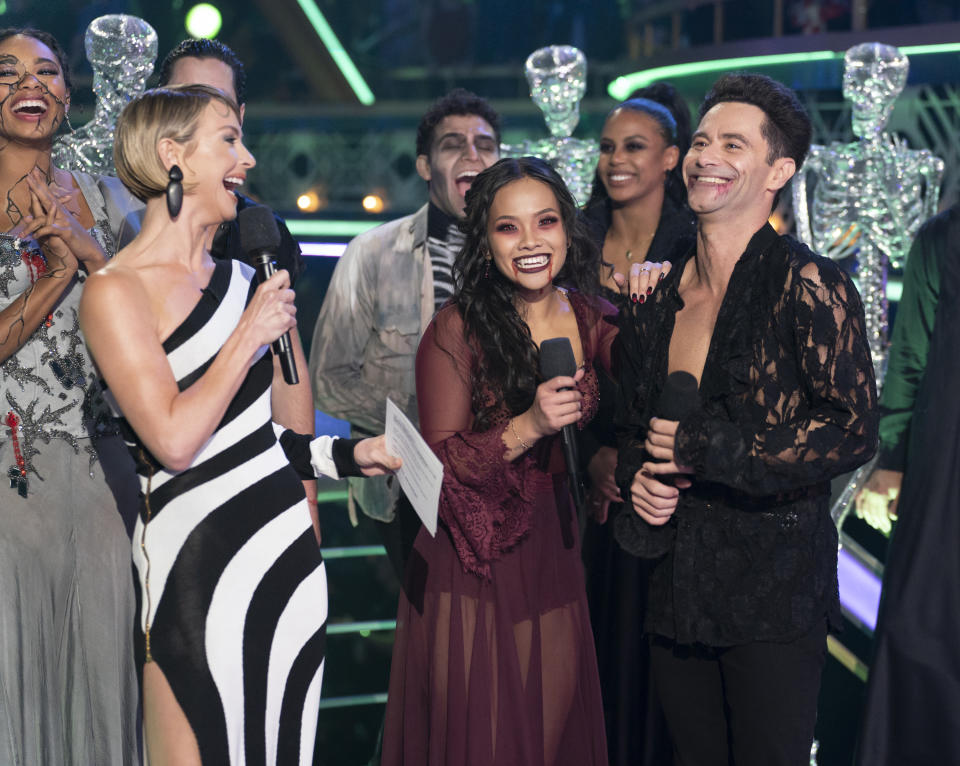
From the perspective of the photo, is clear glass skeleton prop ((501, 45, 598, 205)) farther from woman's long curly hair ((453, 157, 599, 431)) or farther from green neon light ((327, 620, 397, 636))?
green neon light ((327, 620, 397, 636))

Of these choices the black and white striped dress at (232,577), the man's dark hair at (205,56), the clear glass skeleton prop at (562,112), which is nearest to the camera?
the black and white striped dress at (232,577)

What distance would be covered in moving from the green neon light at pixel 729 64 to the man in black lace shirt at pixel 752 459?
4131 mm

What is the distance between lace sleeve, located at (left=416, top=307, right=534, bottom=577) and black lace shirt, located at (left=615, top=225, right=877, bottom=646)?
0.74 feet

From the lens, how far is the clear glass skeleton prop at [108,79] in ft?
9.27

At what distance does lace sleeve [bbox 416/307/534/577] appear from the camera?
6.72 feet

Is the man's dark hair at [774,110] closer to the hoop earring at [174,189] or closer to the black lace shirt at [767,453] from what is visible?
the black lace shirt at [767,453]

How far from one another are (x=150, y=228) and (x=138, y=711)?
1.11 m

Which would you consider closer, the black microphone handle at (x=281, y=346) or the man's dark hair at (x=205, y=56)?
the black microphone handle at (x=281, y=346)

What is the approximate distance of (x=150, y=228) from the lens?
1.75 meters

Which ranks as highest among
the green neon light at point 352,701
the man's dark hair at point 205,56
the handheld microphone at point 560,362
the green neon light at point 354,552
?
the man's dark hair at point 205,56

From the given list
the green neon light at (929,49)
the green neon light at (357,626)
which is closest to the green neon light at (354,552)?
the green neon light at (357,626)

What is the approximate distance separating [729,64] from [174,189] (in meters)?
5.61

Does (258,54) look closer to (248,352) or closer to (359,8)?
(359,8)

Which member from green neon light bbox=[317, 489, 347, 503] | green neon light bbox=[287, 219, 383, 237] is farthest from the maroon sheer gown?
green neon light bbox=[287, 219, 383, 237]
